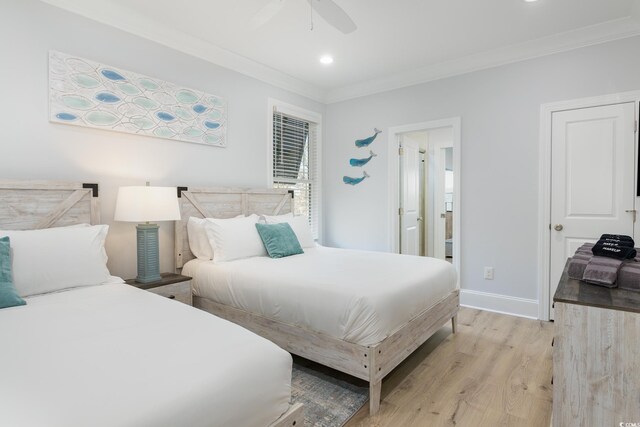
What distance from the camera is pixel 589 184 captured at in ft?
10.4

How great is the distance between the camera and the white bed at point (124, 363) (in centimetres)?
93

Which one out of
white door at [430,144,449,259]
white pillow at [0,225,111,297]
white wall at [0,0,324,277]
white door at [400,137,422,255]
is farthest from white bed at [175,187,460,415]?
white door at [430,144,449,259]

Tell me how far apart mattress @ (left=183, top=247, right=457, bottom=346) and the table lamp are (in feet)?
1.38

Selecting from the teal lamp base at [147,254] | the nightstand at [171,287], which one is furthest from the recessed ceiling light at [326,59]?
the nightstand at [171,287]

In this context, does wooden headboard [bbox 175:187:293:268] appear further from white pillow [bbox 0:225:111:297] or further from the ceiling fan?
the ceiling fan

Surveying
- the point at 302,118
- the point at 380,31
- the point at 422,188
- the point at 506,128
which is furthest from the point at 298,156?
the point at 506,128

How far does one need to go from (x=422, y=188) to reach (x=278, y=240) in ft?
11.2

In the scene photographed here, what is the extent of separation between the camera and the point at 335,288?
2137 mm

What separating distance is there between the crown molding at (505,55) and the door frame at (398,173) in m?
0.51

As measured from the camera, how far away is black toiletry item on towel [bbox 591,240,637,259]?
5.17 ft

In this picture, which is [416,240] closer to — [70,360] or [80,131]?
[80,131]

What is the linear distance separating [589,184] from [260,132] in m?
3.32

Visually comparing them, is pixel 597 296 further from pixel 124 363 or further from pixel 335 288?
pixel 124 363

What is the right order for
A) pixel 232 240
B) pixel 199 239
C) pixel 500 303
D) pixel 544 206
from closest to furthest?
pixel 232 240, pixel 199 239, pixel 544 206, pixel 500 303
